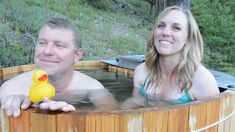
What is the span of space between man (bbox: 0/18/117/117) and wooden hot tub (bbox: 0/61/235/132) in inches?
4.0

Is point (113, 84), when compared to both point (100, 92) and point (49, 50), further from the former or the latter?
point (49, 50)

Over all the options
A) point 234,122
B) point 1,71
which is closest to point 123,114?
point 234,122

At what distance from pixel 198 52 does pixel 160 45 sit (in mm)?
318

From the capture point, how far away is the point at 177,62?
253cm

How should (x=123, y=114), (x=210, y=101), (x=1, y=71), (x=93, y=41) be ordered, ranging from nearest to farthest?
1. (x=123, y=114)
2. (x=210, y=101)
3. (x=1, y=71)
4. (x=93, y=41)

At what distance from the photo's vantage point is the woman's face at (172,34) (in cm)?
242

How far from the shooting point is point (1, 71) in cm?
349

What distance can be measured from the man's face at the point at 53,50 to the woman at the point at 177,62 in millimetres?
563

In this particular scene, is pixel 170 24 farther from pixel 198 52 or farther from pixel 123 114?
pixel 123 114

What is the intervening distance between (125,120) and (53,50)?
71cm

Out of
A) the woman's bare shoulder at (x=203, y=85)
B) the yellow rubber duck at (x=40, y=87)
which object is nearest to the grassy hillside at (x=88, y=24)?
the woman's bare shoulder at (x=203, y=85)

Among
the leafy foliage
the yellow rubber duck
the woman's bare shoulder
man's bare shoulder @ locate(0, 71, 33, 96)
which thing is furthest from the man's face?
the leafy foliage

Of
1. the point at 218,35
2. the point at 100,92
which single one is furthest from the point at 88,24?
the point at 100,92

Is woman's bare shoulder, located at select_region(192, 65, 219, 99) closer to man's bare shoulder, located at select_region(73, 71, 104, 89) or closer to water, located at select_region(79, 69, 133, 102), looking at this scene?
water, located at select_region(79, 69, 133, 102)
